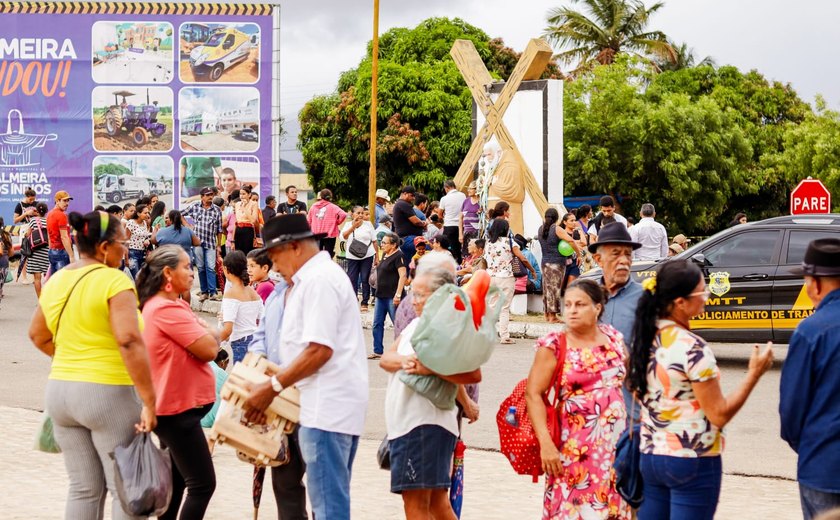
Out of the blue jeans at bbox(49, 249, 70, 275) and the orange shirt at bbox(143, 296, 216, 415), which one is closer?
the orange shirt at bbox(143, 296, 216, 415)

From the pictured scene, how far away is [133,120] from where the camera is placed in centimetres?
2933

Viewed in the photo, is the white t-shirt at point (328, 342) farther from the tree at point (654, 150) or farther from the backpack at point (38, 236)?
the tree at point (654, 150)

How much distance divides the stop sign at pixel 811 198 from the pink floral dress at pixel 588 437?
56.5ft

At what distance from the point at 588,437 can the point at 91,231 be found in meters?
2.64

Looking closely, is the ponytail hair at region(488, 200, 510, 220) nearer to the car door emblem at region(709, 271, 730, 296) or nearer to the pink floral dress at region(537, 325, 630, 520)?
the car door emblem at region(709, 271, 730, 296)

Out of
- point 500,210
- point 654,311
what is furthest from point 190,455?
point 500,210

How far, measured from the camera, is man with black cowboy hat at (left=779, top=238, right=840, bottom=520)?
4.63m

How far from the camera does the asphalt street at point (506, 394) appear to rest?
373 inches

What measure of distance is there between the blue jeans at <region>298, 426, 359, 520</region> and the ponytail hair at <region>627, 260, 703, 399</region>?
137cm

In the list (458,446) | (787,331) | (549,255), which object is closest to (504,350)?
(549,255)

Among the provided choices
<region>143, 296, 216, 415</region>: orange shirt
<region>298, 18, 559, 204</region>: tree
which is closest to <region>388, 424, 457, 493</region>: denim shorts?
<region>143, 296, 216, 415</region>: orange shirt

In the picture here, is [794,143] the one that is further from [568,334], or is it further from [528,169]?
[568,334]

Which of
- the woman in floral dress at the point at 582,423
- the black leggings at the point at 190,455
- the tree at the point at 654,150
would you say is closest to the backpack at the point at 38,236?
the black leggings at the point at 190,455

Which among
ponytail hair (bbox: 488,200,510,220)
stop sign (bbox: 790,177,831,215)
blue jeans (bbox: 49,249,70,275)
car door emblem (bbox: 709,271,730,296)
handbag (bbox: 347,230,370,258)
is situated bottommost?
car door emblem (bbox: 709,271,730,296)
